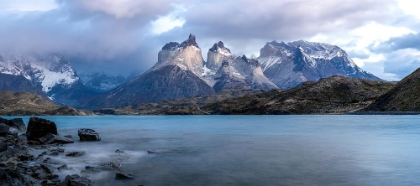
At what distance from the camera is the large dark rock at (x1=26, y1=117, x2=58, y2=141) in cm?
6356

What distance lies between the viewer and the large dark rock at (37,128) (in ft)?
209

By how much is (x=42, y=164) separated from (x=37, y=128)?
118 feet

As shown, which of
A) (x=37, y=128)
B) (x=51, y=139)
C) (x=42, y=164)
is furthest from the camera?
(x=37, y=128)

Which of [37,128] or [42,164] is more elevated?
[37,128]

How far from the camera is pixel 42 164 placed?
3328cm

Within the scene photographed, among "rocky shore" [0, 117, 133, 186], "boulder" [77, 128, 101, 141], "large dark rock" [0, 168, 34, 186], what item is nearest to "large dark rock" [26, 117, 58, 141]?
"rocky shore" [0, 117, 133, 186]

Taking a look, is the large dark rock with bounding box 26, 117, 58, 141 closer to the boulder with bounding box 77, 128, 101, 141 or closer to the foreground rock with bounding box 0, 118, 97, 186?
the foreground rock with bounding box 0, 118, 97, 186

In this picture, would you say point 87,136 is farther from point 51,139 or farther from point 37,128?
point 37,128

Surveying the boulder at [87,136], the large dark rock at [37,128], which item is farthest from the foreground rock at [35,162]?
the boulder at [87,136]

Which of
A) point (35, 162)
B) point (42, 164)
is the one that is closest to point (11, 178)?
point (42, 164)

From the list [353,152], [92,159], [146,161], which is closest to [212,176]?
[146,161]

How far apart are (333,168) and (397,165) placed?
8837 millimetres

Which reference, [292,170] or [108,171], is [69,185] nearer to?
[108,171]

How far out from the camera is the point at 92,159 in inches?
1688
